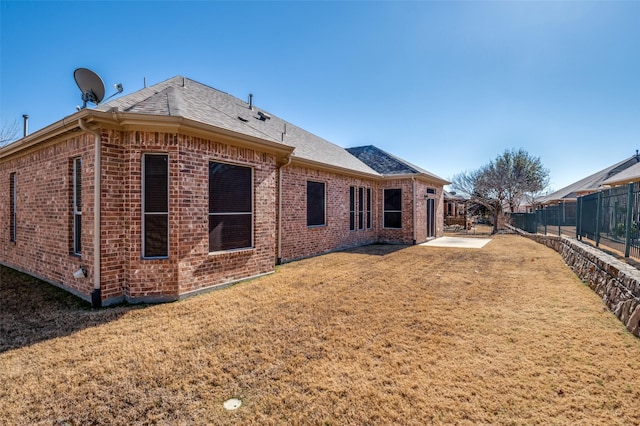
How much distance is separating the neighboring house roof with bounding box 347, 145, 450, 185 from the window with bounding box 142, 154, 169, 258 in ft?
35.3

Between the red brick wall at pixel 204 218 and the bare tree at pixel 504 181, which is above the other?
the bare tree at pixel 504 181

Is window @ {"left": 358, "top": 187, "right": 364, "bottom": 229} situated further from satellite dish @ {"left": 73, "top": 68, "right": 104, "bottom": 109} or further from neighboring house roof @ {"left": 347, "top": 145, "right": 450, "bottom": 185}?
satellite dish @ {"left": 73, "top": 68, "right": 104, "bottom": 109}

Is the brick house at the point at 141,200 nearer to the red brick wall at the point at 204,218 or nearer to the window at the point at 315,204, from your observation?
the red brick wall at the point at 204,218

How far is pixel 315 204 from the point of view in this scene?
10.4m

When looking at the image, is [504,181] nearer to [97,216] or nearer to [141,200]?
[141,200]

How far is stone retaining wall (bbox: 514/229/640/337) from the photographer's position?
159 inches

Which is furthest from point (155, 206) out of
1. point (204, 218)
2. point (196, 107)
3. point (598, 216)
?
point (598, 216)

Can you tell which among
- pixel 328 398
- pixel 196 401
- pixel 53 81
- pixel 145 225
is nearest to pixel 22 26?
pixel 53 81

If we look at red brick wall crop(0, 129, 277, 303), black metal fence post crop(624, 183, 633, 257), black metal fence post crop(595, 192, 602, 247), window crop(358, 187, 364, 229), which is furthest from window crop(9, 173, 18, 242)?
black metal fence post crop(595, 192, 602, 247)

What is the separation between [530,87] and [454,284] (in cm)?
962

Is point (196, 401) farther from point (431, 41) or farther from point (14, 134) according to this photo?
point (14, 134)

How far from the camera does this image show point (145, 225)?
5.22 m

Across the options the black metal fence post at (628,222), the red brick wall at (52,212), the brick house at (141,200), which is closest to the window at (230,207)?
the brick house at (141,200)

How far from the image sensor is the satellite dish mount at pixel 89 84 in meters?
6.08
